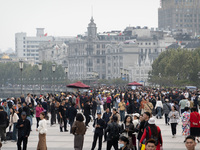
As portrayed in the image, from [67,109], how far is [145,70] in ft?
469

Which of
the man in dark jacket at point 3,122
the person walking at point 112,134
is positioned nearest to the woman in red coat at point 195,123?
the person walking at point 112,134

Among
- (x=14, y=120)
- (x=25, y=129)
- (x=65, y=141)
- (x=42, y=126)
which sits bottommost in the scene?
(x=65, y=141)

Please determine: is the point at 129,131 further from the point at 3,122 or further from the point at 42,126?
the point at 3,122

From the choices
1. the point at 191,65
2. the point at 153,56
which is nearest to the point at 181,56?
the point at 191,65

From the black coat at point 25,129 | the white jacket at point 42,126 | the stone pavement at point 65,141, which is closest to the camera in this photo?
the white jacket at point 42,126

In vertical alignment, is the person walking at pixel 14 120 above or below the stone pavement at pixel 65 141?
above

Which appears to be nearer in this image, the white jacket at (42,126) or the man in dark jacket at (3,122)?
the white jacket at (42,126)

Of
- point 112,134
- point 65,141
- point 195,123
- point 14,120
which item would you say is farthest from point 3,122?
point 195,123

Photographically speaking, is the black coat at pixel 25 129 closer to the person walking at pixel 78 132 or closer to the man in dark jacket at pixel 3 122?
the person walking at pixel 78 132

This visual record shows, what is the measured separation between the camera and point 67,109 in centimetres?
3077

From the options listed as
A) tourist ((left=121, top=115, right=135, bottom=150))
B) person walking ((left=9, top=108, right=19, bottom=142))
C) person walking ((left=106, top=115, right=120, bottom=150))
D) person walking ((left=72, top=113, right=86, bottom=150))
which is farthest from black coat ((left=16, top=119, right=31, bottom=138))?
person walking ((left=9, top=108, right=19, bottom=142))

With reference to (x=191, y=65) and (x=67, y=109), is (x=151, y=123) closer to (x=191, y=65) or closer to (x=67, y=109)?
(x=67, y=109)

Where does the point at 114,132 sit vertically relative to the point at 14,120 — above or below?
above

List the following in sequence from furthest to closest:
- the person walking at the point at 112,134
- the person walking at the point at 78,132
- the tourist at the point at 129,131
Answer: the person walking at the point at 78,132 → the person walking at the point at 112,134 → the tourist at the point at 129,131
